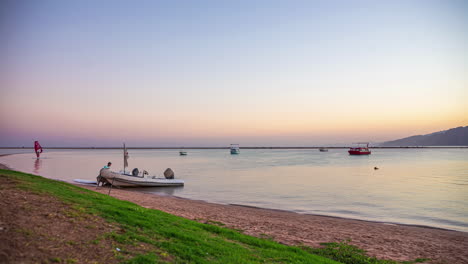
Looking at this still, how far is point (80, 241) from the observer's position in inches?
240

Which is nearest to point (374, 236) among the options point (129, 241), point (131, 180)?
point (129, 241)

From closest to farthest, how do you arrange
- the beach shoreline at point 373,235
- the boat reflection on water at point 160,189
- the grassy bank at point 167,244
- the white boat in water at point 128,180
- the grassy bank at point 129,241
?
the grassy bank at point 129,241, the grassy bank at point 167,244, the beach shoreline at point 373,235, the white boat in water at point 128,180, the boat reflection on water at point 160,189

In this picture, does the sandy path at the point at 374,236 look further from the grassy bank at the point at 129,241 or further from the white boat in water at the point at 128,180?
the white boat in water at the point at 128,180

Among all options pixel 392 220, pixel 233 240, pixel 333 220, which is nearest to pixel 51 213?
pixel 233 240

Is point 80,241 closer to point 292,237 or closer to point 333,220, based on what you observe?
point 292,237

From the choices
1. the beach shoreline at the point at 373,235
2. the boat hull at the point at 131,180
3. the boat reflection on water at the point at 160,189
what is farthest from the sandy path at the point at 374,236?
Result: the boat hull at the point at 131,180

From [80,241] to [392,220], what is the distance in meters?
18.0

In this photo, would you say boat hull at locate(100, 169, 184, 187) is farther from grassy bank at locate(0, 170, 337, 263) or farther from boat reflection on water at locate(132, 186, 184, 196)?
grassy bank at locate(0, 170, 337, 263)

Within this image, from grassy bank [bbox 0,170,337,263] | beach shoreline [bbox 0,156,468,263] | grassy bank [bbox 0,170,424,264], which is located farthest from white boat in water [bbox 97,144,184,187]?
grassy bank [bbox 0,170,337,263]

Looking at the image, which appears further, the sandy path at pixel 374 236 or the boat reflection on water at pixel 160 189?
the boat reflection on water at pixel 160 189

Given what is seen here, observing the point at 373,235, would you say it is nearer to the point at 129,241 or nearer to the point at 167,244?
the point at 167,244

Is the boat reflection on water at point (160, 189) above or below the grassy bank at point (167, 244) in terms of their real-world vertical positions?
below

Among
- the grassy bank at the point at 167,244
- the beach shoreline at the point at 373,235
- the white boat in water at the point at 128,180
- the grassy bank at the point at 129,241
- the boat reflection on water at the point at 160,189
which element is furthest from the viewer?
the boat reflection on water at the point at 160,189

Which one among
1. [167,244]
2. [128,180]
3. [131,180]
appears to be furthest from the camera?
[131,180]
